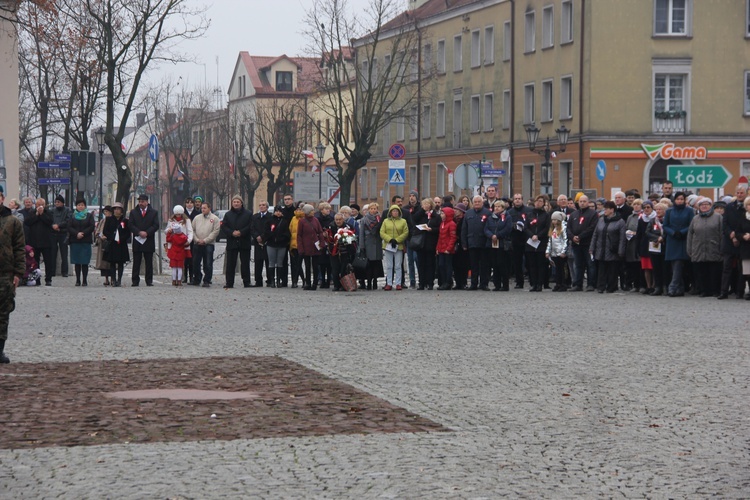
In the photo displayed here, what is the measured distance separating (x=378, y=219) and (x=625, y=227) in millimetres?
5365

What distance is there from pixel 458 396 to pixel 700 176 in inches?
859

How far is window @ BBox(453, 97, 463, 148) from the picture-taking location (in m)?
74.9

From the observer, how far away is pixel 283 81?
414 feet

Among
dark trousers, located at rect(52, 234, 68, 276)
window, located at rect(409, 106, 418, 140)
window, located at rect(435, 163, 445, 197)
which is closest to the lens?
dark trousers, located at rect(52, 234, 68, 276)

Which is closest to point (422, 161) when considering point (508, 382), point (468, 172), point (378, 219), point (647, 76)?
point (647, 76)

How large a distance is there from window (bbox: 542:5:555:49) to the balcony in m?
6.49

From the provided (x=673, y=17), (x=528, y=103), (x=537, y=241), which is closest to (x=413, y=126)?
(x=528, y=103)

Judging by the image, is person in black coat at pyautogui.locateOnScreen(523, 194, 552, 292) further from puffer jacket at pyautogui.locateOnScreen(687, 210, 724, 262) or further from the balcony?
the balcony

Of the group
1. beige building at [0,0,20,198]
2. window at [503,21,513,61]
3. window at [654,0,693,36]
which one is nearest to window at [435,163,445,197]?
window at [503,21,513,61]

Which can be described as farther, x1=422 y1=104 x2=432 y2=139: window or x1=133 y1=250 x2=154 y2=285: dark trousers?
x1=422 y1=104 x2=432 y2=139: window

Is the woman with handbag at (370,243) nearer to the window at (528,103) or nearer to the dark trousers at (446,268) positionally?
the dark trousers at (446,268)

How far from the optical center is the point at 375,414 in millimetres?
10586

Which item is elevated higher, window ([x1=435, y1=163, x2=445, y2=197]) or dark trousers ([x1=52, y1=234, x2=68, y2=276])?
window ([x1=435, y1=163, x2=445, y2=197])

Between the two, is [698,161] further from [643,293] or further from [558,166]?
[643,293]
